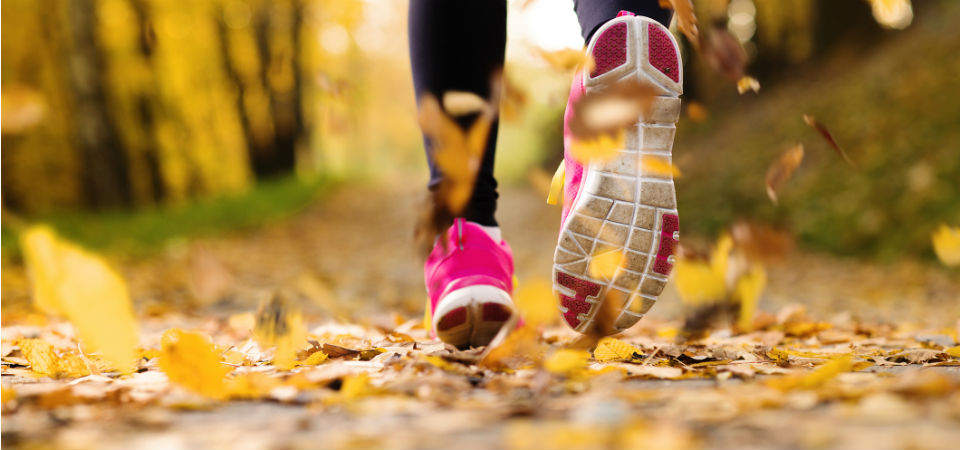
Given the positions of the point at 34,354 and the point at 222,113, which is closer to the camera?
the point at 34,354

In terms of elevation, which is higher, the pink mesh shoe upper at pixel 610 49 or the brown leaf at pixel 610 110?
the pink mesh shoe upper at pixel 610 49

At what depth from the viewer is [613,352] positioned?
1198 mm

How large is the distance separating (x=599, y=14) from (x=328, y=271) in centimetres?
391

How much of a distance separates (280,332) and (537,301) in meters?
0.48

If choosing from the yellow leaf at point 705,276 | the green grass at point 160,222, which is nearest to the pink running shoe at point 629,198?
the yellow leaf at point 705,276

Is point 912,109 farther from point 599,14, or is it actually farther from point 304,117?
point 304,117

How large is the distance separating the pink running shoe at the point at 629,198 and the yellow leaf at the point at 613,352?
0.06 meters

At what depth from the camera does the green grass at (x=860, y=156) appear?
15.4ft

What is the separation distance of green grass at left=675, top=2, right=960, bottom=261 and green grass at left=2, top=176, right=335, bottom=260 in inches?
167

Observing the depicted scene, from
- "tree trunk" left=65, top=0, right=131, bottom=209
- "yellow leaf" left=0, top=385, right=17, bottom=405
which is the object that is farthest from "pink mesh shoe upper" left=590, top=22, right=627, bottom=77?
"tree trunk" left=65, top=0, right=131, bottom=209

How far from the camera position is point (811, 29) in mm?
8617

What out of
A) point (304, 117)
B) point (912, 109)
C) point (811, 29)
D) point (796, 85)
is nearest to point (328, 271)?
point (912, 109)

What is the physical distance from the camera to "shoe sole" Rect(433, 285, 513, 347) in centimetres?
115

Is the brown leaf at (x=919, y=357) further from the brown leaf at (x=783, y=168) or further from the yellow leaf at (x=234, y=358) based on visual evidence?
the yellow leaf at (x=234, y=358)
